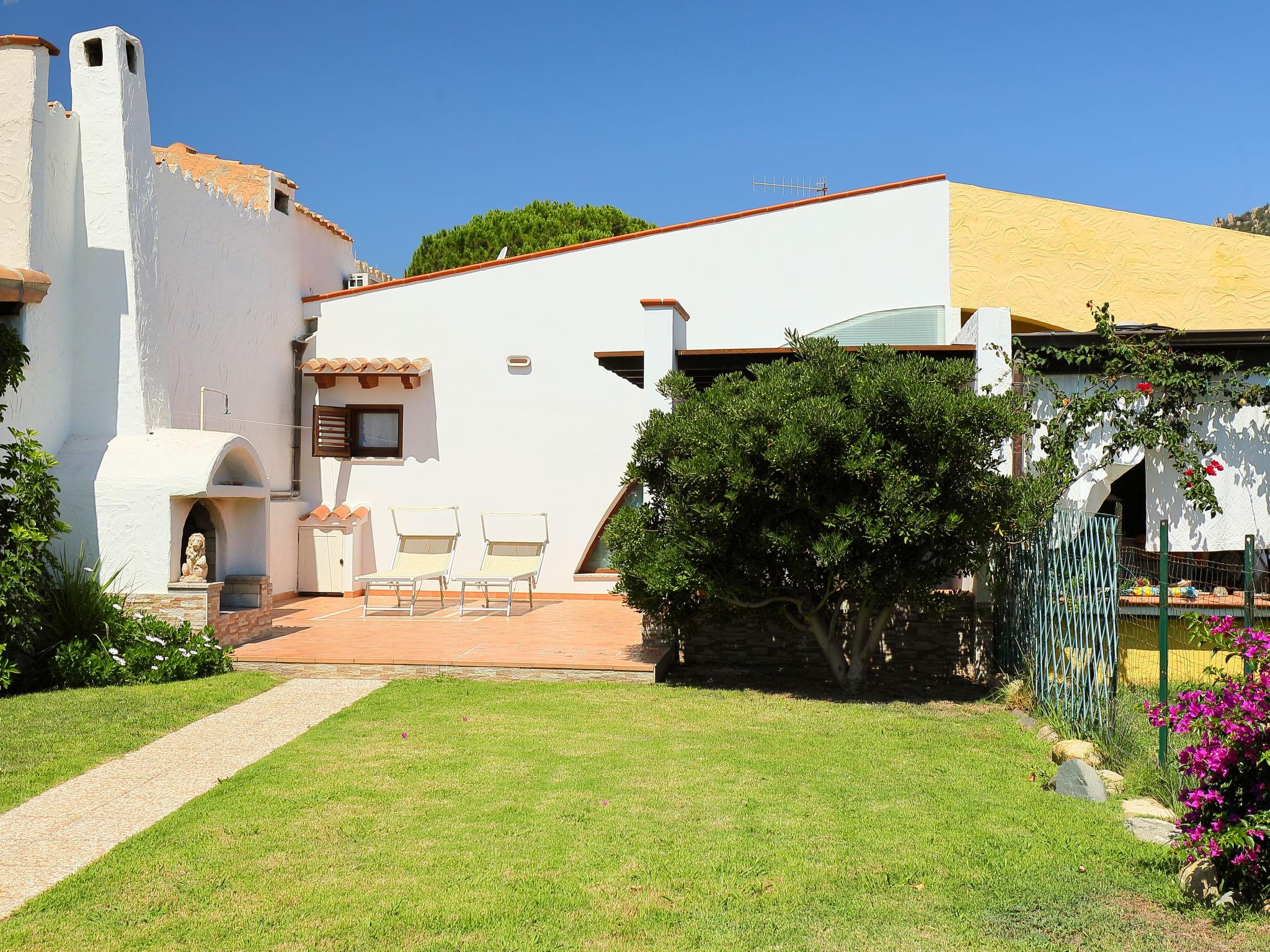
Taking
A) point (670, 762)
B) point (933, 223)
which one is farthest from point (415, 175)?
point (670, 762)

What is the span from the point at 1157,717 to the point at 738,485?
4007 mm

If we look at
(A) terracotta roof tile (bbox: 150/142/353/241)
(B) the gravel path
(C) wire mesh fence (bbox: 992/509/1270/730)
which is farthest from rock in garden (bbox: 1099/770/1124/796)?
(A) terracotta roof tile (bbox: 150/142/353/241)

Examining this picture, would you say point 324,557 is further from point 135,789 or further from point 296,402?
point 135,789

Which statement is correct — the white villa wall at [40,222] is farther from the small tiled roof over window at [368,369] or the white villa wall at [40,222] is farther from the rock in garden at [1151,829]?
the rock in garden at [1151,829]

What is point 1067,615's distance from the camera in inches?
298

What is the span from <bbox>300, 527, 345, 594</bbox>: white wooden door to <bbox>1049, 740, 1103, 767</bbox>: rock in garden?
448 inches

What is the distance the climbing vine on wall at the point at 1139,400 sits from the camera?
31.2 feet

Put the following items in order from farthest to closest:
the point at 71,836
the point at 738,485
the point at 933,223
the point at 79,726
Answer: the point at 933,223
the point at 738,485
the point at 79,726
the point at 71,836

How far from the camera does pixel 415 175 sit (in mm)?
20578

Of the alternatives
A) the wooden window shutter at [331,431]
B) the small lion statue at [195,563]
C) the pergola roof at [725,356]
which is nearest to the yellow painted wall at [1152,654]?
the pergola roof at [725,356]

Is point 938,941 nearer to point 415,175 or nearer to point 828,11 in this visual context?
point 828,11

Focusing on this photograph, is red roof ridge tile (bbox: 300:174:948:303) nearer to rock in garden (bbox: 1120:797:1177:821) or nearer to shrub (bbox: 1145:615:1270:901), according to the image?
rock in garden (bbox: 1120:797:1177:821)

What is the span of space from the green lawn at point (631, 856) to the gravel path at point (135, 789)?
187 millimetres

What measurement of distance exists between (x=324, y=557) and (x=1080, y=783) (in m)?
12.1
